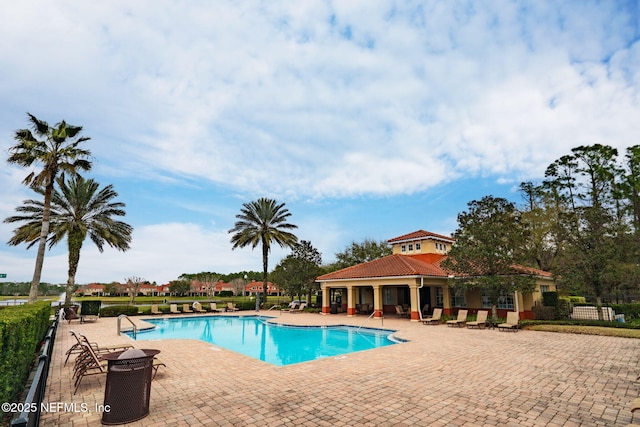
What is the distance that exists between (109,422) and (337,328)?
17.6 meters

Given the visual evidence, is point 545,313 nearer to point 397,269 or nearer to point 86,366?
point 397,269

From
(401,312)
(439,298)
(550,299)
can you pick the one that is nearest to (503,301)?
(550,299)

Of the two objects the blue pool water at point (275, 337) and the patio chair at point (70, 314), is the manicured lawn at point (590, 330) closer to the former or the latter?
the blue pool water at point (275, 337)

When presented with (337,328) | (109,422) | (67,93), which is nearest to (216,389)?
(109,422)

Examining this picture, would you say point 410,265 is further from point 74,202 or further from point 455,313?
point 74,202

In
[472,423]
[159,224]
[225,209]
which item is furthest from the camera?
[225,209]

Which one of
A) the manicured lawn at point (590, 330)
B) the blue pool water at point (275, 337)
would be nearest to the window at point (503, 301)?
the manicured lawn at point (590, 330)

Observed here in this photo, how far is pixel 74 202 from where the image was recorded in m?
28.1

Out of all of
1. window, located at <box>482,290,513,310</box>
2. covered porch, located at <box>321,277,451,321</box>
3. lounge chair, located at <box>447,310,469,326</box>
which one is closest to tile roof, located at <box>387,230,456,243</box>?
covered porch, located at <box>321,277,451,321</box>

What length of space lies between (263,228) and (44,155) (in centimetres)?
2084

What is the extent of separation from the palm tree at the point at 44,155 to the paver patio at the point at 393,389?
11.4 m

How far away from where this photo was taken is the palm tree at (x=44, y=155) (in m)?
19.8

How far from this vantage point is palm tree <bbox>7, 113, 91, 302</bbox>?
19812mm

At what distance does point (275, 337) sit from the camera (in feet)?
64.5
